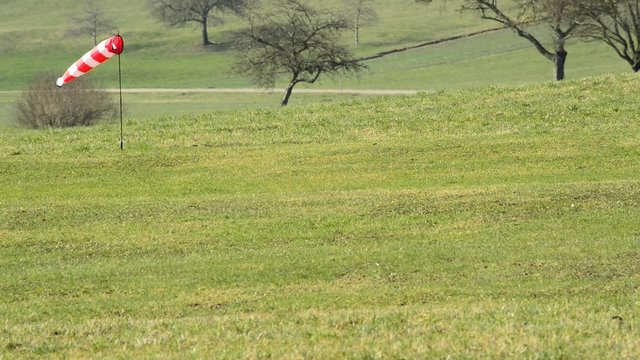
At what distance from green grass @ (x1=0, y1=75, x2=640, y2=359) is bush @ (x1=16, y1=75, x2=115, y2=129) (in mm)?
15405

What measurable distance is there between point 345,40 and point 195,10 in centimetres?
1488

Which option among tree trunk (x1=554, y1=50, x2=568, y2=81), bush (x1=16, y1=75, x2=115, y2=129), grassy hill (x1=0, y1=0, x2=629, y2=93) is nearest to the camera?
tree trunk (x1=554, y1=50, x2=568, y2=81)

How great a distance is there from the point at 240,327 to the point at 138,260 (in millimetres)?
5841

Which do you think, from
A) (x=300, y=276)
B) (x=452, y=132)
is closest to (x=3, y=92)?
(x=452, y=132)

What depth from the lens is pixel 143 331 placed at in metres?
9.92

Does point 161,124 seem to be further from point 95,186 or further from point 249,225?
point 249,225

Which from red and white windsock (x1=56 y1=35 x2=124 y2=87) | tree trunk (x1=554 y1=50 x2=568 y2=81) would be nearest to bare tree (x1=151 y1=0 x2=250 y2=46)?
tree trunk (x1=554 y1=50 x2=568 y2=81)

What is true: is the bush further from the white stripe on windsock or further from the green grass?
the white stripe on windsock

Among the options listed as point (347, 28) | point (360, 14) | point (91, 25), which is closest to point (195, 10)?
→ point (91, 25)

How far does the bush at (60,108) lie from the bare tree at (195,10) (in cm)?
5253

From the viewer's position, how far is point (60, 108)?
48.7 meters

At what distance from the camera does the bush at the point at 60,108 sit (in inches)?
1908

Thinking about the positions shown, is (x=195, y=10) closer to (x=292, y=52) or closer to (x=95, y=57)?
(x=292, y=52)

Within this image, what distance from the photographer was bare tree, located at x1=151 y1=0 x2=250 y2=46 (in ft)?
339
